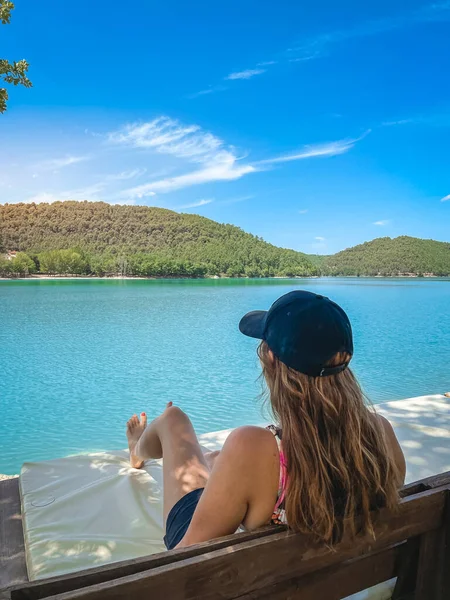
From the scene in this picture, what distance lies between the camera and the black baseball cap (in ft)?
3.09

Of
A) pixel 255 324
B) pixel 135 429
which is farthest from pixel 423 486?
pixel 135 429

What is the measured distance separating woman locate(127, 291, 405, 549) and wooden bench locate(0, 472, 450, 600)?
0.19 feet

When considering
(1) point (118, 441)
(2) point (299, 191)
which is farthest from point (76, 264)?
(1) point (118, 441)

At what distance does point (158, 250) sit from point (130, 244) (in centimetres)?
455

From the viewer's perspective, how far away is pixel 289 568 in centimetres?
81

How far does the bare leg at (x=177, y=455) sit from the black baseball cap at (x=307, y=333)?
669 millimetres

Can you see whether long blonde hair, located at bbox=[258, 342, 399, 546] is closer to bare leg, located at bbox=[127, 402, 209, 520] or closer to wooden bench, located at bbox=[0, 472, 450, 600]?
wooden bench, located at bbox=[0, 472, 450, 600]

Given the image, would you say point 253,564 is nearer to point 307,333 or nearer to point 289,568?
point 289,568

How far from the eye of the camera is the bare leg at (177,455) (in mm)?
1446

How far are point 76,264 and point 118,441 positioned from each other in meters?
60.3

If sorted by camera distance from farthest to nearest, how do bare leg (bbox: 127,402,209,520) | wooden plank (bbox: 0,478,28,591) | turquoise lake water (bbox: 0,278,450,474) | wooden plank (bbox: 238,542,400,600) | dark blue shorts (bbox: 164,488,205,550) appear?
turquoise lake water (bbox: 0,278,450,474) < wooden plank (bbox: 0,478,28,591) < bare leg (bbox: 127,402,209,520) < dark blue shorts (bbox: 164,488,205,550) < wooden plank (bbox: 238,542,400,600)

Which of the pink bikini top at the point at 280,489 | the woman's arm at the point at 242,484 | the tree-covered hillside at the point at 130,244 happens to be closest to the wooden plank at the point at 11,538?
the woman's arm at the point at 242,484

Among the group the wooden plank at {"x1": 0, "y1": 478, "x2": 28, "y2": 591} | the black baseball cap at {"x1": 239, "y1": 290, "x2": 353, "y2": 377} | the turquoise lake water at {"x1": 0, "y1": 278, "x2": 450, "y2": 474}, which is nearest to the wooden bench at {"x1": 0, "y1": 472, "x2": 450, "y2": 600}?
the black baseball cap at {"x1": 239, "y1": 290, "x2": 353, "y2": 377}

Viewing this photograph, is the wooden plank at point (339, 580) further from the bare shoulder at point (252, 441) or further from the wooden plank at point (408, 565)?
the bare shoulder at point (252, 441)
